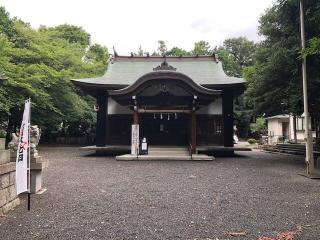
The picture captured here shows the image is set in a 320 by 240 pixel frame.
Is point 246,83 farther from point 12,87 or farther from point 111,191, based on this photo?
point 12,87

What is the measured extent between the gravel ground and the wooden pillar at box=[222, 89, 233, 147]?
8.87 meters

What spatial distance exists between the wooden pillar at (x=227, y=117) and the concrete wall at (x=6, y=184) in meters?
14.7

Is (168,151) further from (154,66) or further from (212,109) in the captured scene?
(154,66)

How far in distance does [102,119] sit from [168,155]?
5241mm

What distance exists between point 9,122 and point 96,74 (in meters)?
9.72

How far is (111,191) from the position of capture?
26.2 feet

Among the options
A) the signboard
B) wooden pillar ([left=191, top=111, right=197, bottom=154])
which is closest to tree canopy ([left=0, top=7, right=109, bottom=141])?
the signboard

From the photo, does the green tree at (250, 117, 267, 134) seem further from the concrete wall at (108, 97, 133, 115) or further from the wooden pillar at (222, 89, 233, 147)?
the concrete wall at (108, 97, 133, 115)

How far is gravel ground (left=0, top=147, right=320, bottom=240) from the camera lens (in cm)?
482

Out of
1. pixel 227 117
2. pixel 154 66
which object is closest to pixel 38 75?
pixel 154 66

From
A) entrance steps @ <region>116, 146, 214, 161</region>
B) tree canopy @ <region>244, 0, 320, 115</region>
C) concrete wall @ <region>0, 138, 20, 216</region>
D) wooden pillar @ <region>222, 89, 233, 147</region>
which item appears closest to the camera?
concrete wall @ <region>0, 138, 20, 216</region>

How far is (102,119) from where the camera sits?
19578mm

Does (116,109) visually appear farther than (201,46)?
No

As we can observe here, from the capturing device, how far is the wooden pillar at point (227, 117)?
19.3m
